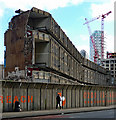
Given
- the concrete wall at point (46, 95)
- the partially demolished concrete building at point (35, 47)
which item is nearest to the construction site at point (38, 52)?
the partially demolished concrete building at point (35, 47)

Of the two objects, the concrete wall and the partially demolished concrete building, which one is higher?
the partially demolished concrete building

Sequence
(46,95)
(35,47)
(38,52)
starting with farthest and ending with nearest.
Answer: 1. (35,47)
2. (38,52)
3. (46,95)

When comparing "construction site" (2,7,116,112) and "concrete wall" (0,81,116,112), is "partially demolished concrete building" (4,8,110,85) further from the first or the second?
"concrete wall" (0,81,116,112)

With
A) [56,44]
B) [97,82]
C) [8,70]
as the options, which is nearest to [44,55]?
[56,44]

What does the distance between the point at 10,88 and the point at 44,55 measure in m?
32.4

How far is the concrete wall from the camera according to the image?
73.6 feet

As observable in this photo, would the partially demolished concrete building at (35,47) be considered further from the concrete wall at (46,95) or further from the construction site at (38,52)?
the concrete wall at (46,95)

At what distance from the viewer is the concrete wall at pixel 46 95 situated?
73.6ft

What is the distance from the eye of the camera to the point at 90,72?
11431cm

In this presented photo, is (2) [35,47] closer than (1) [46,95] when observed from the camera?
No

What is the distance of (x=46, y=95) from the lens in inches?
1037

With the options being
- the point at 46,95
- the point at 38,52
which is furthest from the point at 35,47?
the point at 46,95

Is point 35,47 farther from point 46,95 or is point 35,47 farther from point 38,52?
point 46,95

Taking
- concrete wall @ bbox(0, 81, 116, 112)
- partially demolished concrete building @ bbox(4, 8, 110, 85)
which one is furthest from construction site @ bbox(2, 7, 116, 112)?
concrete wall @ bbox(0, 81, 116, 112)
